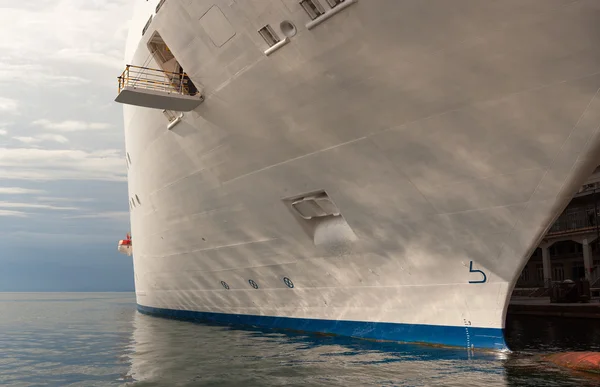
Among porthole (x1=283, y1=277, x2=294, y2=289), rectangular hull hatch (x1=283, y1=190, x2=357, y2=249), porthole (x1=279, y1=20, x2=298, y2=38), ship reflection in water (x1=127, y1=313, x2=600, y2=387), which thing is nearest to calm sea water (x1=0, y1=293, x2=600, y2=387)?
ship reflection in water (x1=127, y1=313, x2=600, y2=387)

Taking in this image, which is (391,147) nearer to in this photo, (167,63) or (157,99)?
(157,99)

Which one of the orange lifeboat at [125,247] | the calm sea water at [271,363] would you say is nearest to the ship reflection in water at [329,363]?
the calm sea water at [271,363]

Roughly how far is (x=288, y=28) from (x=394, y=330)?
6326 millimetres

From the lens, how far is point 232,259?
13508 millimetres

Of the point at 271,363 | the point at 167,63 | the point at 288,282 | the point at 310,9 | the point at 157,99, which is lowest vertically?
the point at 271,363

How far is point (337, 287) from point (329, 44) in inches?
211

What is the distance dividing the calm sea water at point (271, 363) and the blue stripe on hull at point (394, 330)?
0.67ft

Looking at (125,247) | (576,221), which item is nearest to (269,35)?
(125,247)

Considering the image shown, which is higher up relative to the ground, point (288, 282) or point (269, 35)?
point (269, 35)

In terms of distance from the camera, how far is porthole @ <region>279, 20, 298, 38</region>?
29.2 feet

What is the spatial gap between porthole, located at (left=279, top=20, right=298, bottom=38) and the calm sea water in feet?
19.4

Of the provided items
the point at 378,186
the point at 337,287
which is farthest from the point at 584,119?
the point at 337,287

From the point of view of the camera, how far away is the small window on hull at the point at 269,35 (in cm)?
924

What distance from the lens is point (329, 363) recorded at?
9141mm
